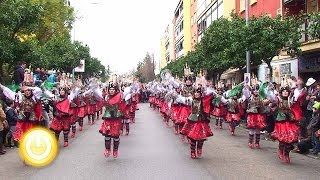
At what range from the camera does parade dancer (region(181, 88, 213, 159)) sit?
1384 cm

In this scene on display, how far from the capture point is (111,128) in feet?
45.6

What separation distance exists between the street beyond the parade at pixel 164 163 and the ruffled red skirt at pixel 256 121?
28.7 inches

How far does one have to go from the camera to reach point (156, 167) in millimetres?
12258

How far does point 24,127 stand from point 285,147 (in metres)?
6.74

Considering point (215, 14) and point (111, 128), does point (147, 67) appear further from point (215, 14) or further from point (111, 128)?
point (111, 128)

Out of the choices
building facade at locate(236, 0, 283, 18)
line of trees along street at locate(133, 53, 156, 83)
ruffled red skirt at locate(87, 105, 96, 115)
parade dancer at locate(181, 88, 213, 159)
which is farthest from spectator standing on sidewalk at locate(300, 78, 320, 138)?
line of trees along street at locate(133, 53, 156, 83)

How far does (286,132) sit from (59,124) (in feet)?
23.4

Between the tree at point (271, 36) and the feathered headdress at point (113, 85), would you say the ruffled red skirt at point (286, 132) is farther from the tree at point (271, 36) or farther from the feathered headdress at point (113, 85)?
the tree at point (271, 36)

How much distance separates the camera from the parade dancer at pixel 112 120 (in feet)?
45.4

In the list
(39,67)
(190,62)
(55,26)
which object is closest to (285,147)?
(39,67)

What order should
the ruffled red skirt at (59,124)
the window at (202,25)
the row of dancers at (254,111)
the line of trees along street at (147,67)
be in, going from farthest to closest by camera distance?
1. the line of trees along street at (147,67)
2. the window at (202,25)
3. the ruffled red skirt at (59,124)
4. the row of dancers at (254,111)

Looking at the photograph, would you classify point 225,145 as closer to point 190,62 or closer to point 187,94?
point 187,94

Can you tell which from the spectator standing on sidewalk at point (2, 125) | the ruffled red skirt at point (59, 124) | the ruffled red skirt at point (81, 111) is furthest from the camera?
the ruffled red skirt at point (81, 111)

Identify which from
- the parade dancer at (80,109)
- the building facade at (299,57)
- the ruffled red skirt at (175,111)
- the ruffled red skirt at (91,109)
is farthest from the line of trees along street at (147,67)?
the ruffled red skirt at (175,111)
